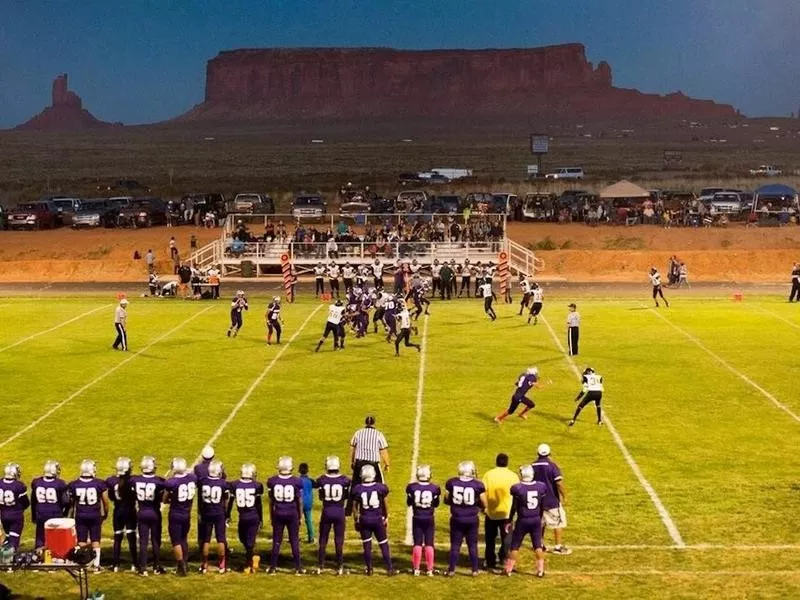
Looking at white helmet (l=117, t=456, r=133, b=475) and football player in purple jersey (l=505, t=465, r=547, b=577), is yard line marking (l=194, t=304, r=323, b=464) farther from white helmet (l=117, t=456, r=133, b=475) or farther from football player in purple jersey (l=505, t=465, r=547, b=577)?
football player in purple jersey (l=505, t=465, r=547, b=577)

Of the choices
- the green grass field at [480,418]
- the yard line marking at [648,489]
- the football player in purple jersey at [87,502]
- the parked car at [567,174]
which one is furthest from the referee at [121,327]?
the parked car at [567,174]

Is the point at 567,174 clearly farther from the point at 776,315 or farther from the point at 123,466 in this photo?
the point at 123,466

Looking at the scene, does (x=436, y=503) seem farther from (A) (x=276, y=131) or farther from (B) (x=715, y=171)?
(A) (x=276, y=131)

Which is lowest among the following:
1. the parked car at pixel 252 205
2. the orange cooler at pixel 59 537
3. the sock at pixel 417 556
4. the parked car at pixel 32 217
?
the sock at pixel 417 556

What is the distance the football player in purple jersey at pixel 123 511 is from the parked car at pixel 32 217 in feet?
180

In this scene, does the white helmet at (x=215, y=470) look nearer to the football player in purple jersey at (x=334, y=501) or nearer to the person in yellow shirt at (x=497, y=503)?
the football player in purple jersey at (x=334, y=501)

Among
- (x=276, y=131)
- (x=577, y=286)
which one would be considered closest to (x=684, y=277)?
(x=577, y=286)

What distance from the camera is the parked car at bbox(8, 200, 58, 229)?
69188mm

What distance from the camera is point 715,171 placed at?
366 ft

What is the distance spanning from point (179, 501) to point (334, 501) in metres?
1.95

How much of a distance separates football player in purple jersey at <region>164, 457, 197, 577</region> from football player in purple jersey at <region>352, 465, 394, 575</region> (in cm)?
209

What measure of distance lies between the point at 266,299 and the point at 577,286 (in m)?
12.5

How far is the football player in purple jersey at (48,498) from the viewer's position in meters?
16.6

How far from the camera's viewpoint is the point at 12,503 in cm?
1670
